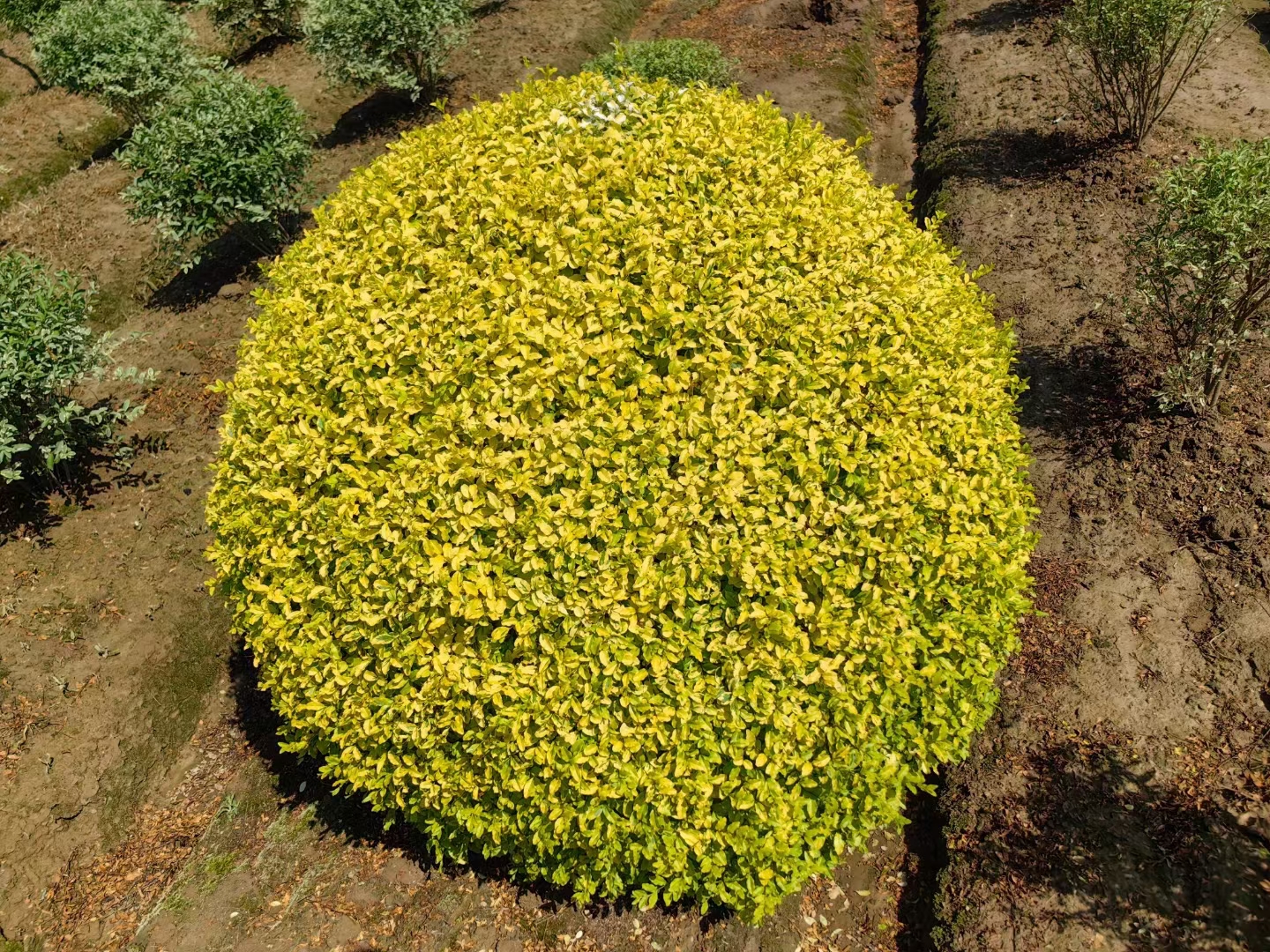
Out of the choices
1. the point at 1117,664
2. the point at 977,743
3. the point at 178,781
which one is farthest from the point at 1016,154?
the point at 178,781

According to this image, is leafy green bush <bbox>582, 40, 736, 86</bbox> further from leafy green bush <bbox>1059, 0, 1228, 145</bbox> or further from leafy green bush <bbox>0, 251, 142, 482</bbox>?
leafy green bush <bbox>0, 251, 142, 482</bbox>

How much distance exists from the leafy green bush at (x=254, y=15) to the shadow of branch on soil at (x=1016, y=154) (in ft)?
45.4

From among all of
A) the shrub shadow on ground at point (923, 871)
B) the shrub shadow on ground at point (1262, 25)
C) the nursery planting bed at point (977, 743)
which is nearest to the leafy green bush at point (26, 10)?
the nursery planting bed at point (977, 743)

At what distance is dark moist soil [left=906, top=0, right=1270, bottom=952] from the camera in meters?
4.48

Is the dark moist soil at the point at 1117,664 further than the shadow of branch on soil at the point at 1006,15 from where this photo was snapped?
No

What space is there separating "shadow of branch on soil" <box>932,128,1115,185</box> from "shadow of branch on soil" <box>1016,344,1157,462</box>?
347cm

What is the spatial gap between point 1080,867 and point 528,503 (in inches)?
155

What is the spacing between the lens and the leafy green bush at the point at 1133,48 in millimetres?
8703

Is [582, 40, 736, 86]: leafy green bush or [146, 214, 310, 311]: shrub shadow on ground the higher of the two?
[582, 40, 736, 86]: leafy green bush

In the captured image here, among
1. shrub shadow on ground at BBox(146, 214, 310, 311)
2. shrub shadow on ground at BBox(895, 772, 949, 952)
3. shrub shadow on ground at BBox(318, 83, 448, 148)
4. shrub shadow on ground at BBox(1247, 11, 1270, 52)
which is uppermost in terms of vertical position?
shrub shadow on ground at BBox(318, 83, 448, 148)

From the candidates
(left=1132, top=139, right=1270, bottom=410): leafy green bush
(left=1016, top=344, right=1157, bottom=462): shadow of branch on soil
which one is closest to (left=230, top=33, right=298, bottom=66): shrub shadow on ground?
(left=1016, top=344, right=1157, bottom=462): shadow of branch on soil

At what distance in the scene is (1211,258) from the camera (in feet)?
20.0

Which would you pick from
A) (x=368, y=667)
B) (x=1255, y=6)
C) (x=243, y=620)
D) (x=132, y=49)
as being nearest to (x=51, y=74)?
(x=132, y=49)

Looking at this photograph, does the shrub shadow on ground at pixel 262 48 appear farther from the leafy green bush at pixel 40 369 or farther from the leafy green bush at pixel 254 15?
the leafy green bush at pixel 40 369
